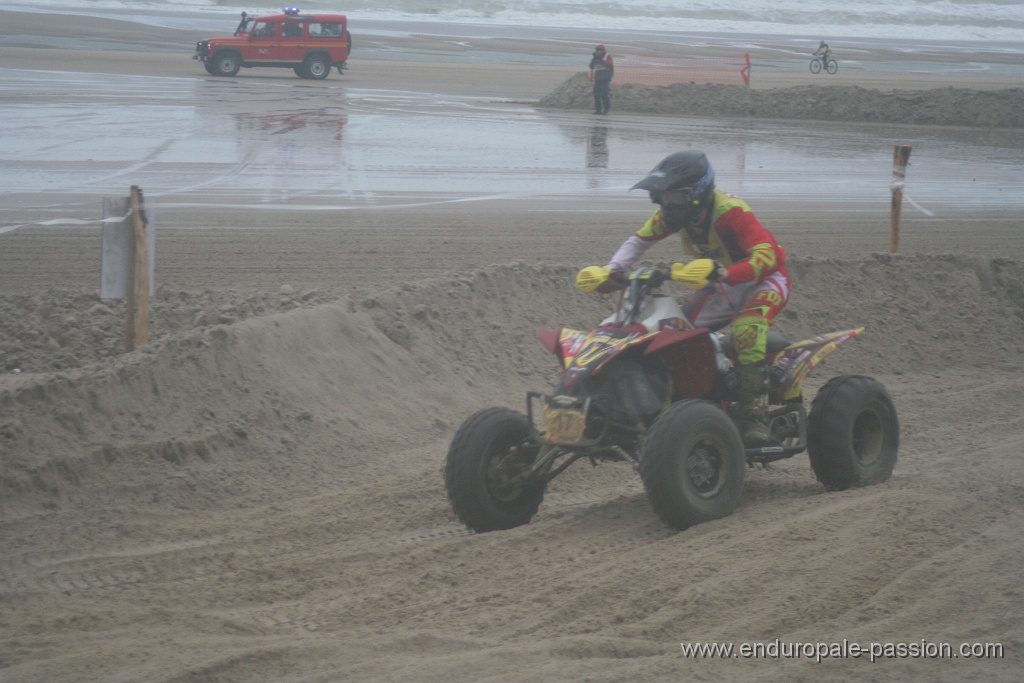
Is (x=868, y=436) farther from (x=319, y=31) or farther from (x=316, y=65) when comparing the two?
(x=319, y=31)

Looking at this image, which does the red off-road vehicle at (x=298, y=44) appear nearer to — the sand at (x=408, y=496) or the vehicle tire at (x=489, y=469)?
the sand at (x=408, y=496)

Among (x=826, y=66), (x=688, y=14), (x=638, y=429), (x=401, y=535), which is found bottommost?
(x=401, y=535)

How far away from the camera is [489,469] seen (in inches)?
223

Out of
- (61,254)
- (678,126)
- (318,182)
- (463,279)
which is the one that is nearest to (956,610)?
(463,279)

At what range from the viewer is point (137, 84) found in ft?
98.4

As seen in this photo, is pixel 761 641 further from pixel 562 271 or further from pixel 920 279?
pixel 920 279

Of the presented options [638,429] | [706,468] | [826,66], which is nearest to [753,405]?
[706,468]

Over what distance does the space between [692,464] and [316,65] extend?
3254 cm

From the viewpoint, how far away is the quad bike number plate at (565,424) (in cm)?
541

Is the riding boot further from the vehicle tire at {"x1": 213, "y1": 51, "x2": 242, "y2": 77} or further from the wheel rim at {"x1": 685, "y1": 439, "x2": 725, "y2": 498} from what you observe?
the vehicle tire at {"x1": 213, "y1": 51, "x2": 242, "y2": 77}

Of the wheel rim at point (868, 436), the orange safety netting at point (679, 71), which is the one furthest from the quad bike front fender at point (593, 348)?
the orange safety netting at point (679, 71)

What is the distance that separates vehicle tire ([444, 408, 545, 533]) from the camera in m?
5.57

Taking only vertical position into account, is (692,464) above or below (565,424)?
below

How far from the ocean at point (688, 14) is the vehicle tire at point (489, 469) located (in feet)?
181
